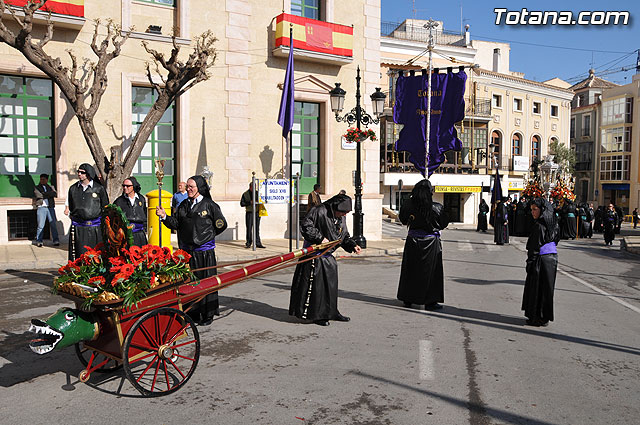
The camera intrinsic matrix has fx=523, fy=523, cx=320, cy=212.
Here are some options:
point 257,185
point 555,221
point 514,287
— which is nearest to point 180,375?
point 555,221

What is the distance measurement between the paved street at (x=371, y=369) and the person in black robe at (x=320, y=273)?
0.79 ft

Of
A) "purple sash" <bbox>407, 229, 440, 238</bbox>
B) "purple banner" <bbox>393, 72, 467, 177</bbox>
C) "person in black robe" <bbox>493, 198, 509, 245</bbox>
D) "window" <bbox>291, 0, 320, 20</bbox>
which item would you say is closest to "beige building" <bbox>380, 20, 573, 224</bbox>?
"person in black robe" <bbox>493, 198, 509, 245</bbox>

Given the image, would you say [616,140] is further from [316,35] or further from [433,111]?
[316,35]

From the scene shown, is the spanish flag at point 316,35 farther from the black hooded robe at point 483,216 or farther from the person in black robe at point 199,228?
the black hooded robe at point 483,216

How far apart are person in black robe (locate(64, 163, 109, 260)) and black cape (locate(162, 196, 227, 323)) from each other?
9.38ft

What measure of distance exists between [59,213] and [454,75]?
13310 millimetres

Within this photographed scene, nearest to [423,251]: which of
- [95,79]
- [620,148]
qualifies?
[95,79]

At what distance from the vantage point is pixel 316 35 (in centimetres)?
1795

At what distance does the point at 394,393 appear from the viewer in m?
4.69

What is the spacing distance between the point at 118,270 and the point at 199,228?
7.58ft

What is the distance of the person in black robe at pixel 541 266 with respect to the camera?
7090mm

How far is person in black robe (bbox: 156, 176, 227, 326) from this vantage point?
674cm

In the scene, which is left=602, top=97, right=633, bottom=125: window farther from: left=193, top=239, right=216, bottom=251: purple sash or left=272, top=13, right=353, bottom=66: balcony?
left=193, top=239, right=216, bottom=251: purple sash

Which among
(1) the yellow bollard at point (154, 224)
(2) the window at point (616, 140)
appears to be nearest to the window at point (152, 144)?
(1) the yellow bollard at point (154, 224)
